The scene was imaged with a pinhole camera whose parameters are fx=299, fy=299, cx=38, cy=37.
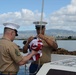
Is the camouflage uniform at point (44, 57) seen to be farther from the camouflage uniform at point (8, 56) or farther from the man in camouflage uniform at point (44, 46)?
the camouflage uniform at point (8, 56)

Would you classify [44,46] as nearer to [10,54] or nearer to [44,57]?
[44,57]

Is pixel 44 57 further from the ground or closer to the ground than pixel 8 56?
closer to the ground

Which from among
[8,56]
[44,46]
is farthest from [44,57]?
[8,56]

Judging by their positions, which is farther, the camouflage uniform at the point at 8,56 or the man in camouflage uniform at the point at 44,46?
the man in camouflage uniform at the point at 44,46

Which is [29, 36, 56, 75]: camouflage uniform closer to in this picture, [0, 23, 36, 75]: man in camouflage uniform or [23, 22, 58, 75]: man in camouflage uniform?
[23, 22, 58, 75]: man in camouflage uniform

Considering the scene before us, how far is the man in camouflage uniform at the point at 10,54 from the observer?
3.52 metres

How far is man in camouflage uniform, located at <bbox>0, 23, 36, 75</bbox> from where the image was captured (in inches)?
139

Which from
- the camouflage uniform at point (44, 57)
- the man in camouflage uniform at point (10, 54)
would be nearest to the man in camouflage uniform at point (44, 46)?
the camouflage uniform at point (44, 57)

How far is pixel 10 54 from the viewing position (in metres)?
3.52

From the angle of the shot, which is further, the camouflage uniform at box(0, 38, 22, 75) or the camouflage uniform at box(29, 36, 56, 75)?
the camouflage uniform at box(29, 36, 56, 75)

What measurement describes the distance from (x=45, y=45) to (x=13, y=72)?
2.88ft

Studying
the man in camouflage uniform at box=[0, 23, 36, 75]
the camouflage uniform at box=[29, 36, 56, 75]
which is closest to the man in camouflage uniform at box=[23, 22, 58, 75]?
the camouflage uniform at box=[29, 36, 56, 75]

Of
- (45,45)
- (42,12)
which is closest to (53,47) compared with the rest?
(45,45)

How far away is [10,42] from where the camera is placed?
356cm
